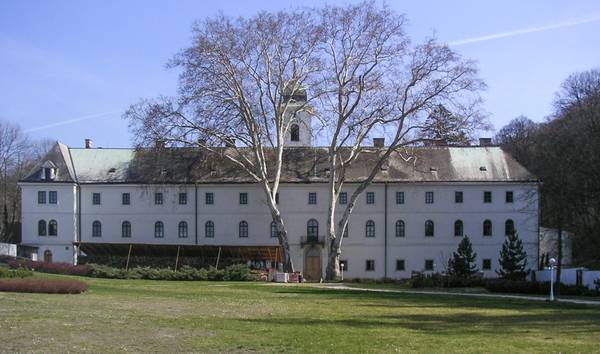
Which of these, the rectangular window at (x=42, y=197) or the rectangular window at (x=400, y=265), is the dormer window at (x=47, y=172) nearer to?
the rectangular window at (x=42, y=197)

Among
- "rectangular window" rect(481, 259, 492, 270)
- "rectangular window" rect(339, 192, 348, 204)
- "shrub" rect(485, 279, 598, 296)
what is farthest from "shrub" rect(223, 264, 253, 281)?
"rectangular window" rect(481, 259, 492, 270)

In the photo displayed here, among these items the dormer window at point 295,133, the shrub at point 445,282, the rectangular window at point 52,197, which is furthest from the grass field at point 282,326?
the dormer window at point 295,133

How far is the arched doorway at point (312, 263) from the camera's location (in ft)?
192

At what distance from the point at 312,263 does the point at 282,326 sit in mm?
41127

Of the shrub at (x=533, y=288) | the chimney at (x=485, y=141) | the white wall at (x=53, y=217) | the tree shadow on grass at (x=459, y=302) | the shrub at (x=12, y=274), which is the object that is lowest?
the shrub at (x=533, y=288)

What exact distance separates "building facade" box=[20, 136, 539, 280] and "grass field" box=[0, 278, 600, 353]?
31.9m

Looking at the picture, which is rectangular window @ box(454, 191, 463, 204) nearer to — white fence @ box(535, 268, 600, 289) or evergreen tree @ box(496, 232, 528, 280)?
evergreen tree @ box(496, 232, 528, 280)

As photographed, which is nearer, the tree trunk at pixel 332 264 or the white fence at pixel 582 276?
the white fence at pixel 582 276

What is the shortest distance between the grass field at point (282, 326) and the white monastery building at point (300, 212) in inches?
1255

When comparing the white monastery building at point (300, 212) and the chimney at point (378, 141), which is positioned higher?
the chimney at point (378, 141)

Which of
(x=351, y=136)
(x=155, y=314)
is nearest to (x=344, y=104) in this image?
(x=351, y=136)

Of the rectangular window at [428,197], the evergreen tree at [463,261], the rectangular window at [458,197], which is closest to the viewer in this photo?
the evergreen tree at [463,261]

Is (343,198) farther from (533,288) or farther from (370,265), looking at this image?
(533,288)

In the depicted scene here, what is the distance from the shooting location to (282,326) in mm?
17875
